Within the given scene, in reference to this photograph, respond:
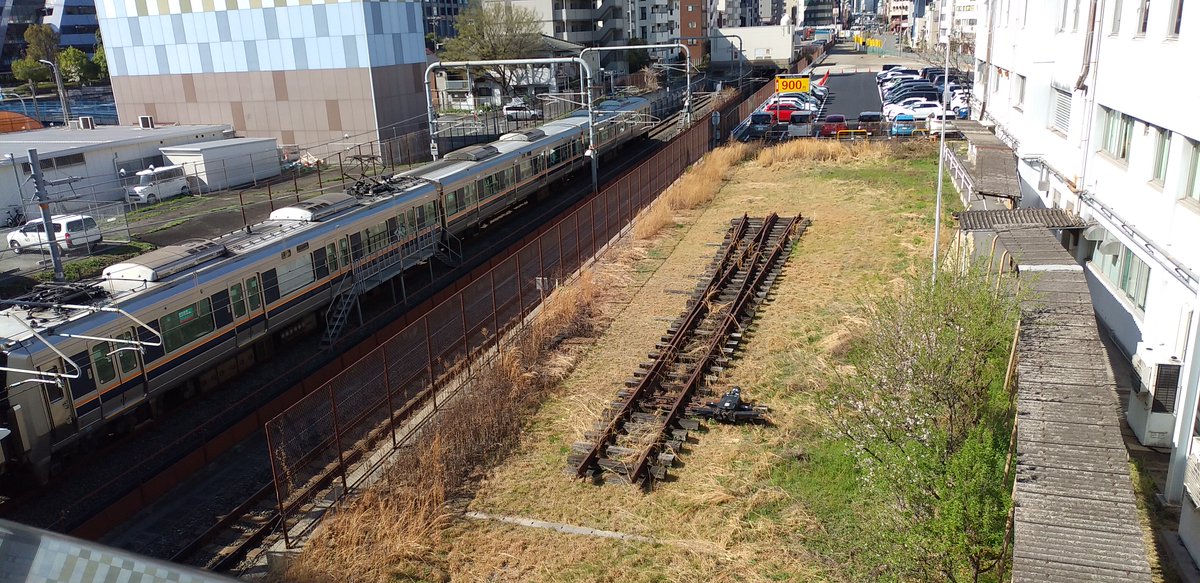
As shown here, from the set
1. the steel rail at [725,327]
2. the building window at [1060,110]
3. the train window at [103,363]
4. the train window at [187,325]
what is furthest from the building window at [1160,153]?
the train window at [103,363]

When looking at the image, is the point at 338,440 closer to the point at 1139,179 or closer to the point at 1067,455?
the point at 1067,455

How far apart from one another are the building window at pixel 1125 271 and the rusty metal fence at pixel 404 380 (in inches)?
474

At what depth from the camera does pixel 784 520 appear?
36.0 feet

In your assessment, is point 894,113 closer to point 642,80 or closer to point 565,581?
point 642,80

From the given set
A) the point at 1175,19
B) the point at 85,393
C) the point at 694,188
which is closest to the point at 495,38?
the point at 694,188

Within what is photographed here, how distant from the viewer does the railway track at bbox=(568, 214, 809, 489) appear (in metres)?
12.5

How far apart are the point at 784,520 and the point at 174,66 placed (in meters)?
46.7

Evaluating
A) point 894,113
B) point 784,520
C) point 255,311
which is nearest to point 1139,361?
point 784,520

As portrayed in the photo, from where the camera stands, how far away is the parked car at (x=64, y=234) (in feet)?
89.6

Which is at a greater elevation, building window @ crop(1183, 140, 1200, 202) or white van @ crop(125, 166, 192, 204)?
building window @ crop(1183, 140, 1200, 202)

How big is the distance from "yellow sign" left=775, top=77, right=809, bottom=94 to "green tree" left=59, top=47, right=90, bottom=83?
71648 millimetres

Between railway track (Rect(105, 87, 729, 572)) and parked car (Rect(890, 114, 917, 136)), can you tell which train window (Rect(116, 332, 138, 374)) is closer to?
railway track (Rect(105, 87, 729, 572))

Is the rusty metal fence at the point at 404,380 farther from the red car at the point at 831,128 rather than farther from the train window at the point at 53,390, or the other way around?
the red car at the point at 831,128

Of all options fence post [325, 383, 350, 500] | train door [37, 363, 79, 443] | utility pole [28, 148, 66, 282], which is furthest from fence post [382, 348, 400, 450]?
utility pole [28, 148, 66, 282]
